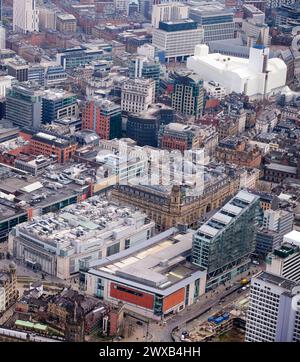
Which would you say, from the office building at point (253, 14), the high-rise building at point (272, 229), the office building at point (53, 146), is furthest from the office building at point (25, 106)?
the office building at point (253, 14)

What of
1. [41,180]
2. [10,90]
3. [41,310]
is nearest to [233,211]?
[41,310]

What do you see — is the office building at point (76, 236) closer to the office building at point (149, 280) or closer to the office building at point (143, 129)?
the office building at point (149, 280)

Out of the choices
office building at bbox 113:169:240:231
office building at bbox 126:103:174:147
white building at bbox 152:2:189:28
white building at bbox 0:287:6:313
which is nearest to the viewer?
white building at bbox 0:287:6:313

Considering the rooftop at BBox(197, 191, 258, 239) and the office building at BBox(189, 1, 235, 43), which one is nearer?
the rooftop at BBox(197, 191, 258, 239)

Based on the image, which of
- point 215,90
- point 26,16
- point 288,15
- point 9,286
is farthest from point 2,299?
point 288,15

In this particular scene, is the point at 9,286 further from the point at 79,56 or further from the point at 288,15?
the point at 288,15

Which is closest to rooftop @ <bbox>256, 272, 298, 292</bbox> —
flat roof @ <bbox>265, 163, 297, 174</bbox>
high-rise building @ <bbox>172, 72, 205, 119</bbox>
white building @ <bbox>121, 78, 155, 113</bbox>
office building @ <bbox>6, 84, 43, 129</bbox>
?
flat roof @ <bbox>265, 163, 297, 174</bbox>

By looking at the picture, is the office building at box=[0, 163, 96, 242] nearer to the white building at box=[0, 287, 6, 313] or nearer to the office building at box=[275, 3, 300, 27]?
the white building at box=[0, 287, 6, 313]
